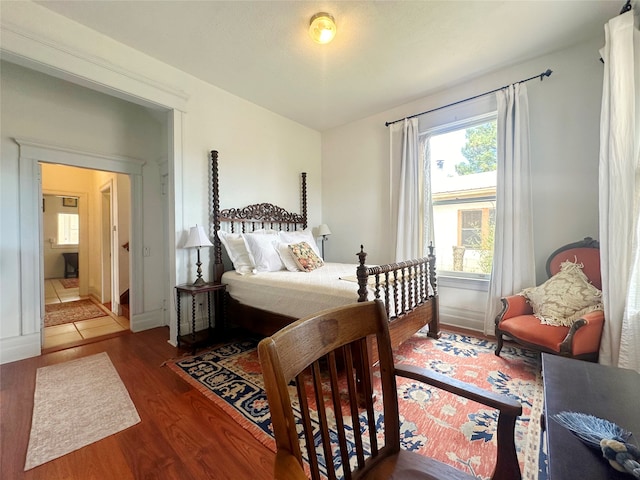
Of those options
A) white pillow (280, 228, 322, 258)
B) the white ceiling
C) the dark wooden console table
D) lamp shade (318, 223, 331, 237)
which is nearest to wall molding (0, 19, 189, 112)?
the white ceiling

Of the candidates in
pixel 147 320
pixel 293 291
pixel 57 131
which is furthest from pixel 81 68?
pixel 147 320

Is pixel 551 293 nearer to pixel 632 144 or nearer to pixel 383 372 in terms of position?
pixel 632 144

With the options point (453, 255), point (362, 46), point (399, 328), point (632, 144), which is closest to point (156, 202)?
point (362, 46)

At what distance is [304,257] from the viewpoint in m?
3.00

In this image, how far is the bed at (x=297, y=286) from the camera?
6.73ft

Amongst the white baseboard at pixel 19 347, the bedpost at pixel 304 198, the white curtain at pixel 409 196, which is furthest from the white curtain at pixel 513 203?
the white baseboard at pixel 19 347

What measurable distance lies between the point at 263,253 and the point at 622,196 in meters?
3.00

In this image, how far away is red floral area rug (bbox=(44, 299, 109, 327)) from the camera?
11.8 feet

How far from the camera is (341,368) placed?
2066 mm

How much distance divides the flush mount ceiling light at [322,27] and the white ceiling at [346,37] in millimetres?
56

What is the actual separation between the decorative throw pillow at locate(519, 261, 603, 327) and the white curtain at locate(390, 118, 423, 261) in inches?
49.3

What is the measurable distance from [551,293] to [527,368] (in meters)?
0.66

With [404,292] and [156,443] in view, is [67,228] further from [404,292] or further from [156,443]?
[404,292]

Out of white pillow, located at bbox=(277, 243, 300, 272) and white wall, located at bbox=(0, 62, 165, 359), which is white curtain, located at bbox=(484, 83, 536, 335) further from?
white wall, located at bbox=(0, 62, 165, 359)
